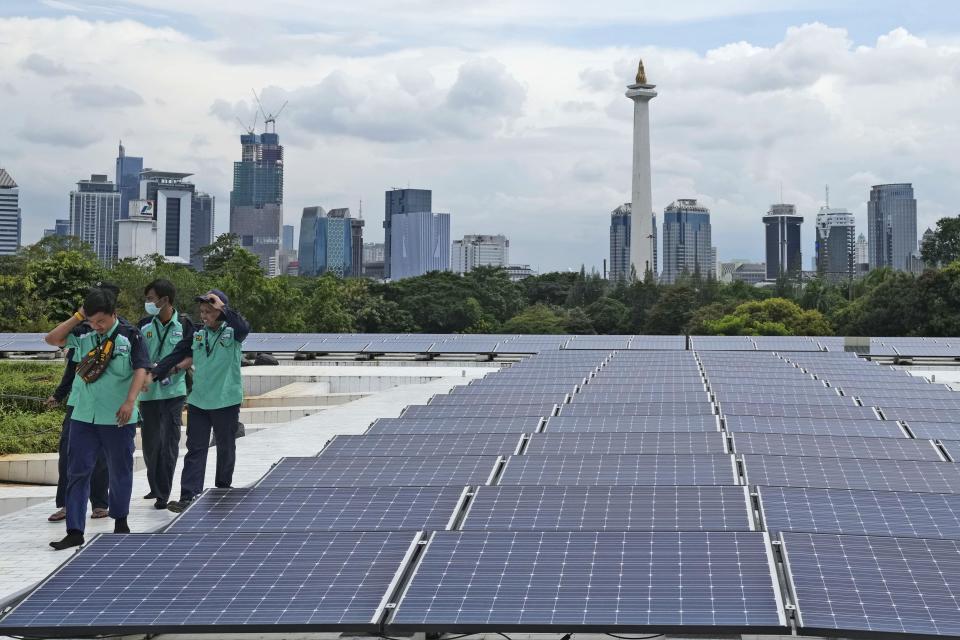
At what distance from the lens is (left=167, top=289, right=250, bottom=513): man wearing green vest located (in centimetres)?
1054

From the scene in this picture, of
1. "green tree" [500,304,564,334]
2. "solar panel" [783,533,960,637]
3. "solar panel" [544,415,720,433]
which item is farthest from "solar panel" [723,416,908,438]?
"green tree" [500,304,564,334]

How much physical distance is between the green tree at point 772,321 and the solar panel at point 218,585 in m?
59.1

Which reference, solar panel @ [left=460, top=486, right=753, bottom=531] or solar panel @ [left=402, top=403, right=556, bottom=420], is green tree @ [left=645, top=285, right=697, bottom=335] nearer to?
solar panel @ [left=402, top=403, right=556, bottom=420]

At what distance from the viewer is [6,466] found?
611 inches

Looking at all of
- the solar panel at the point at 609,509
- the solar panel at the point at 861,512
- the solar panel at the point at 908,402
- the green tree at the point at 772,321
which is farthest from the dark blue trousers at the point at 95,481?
the green tree at the point at 772,321

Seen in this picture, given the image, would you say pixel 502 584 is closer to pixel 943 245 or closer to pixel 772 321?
pixel 772 321

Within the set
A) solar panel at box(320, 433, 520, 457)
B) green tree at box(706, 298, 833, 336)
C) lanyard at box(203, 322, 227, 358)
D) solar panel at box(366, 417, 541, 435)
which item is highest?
green tree at box(706, 298, 833, 336)

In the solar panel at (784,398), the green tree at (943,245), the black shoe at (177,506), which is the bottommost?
the black shoe at (177,506)

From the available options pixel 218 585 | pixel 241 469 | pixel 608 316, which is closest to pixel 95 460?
pixel 218 585

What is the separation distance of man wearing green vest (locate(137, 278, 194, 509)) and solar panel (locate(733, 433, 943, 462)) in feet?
18.8

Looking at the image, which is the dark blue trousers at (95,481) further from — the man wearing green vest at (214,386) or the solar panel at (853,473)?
the solar panel at (853,473)

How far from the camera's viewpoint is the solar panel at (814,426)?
12.8 metres

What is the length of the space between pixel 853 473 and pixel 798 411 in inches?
204

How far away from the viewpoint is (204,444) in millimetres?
10641
